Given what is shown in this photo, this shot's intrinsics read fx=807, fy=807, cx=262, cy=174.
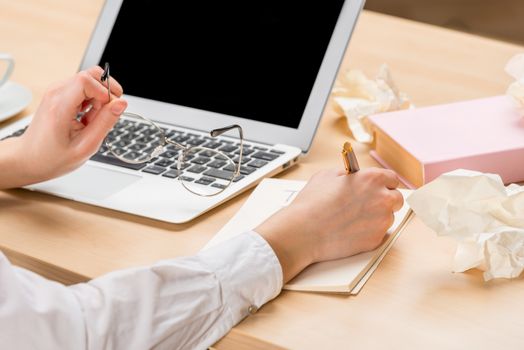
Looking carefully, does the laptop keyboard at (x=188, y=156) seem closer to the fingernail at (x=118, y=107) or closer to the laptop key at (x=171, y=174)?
the laptop key at (x=171, y=174)

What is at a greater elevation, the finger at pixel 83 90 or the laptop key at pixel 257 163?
the finger at pixel 83 90

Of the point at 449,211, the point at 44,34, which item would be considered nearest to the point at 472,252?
the point at 449,211

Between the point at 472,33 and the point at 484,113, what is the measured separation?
0.38m

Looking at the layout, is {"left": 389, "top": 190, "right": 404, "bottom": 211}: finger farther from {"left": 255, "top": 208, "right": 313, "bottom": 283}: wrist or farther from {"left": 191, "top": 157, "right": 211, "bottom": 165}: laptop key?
{"left": 191, "top": 157, "right": 211, "bottom": 165}: laptop key

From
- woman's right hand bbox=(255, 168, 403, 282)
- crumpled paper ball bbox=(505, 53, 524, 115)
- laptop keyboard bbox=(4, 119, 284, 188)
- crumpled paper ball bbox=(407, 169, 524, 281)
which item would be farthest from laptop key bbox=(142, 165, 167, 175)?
crumpled paper ball bbox=(505, 53, 524, 115)

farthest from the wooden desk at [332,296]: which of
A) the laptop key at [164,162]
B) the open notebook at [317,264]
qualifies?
the laptop key at [164,162]

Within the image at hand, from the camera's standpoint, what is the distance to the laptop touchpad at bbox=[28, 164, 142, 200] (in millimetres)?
993

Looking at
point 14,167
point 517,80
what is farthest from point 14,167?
point 517,80

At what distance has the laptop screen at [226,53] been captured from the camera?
1.10 meters

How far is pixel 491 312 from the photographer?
75cm

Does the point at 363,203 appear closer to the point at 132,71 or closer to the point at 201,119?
the point at 201,119

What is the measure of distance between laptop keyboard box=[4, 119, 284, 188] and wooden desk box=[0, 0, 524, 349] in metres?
0.04

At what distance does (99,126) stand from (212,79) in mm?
269

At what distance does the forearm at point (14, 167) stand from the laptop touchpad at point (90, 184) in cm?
3
